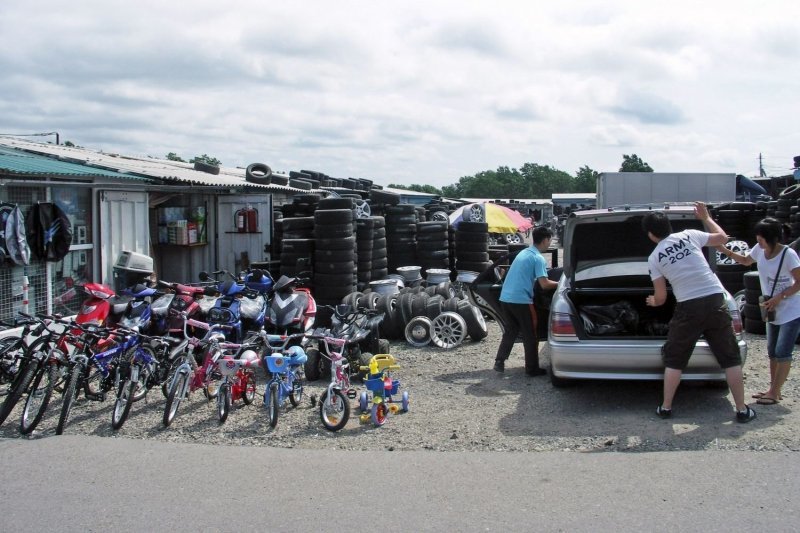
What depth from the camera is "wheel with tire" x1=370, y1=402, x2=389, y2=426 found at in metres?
6.57

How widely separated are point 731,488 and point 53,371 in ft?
19.6

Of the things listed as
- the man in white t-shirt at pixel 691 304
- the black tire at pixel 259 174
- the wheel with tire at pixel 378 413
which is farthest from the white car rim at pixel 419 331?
the black tire at pixel 259 174

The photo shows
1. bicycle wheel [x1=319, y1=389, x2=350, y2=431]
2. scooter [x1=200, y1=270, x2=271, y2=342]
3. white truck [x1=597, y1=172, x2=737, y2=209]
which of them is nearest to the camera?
bicycle wheel [x1=319, y1=389, x2=350, y2=431]

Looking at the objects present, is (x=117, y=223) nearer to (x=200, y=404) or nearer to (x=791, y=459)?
(x=200, y=404)

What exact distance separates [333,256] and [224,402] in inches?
233

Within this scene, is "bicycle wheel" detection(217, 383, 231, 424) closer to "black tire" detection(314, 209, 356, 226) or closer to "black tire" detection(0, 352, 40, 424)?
"black tire" detection(0, 352, 40, 424)

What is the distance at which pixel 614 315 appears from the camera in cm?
791

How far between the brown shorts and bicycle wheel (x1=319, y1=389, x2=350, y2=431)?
2.89 meters

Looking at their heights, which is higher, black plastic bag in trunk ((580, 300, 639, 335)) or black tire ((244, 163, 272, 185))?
black tire ((244, 163, 272, 185))

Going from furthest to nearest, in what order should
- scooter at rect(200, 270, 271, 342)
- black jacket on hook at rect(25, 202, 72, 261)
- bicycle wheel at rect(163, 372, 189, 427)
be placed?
black jacket on hook at rect(25, 202, 72, 261)
scooter at rect(200, 270, 271, 342)
bicycle wheel at rect(163, 372, 189, 427)

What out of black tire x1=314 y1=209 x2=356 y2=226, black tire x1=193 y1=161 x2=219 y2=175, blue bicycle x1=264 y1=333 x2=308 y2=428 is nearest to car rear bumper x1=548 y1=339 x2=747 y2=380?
blue bicycle x1=264 y1=333 x2=308 y2=428

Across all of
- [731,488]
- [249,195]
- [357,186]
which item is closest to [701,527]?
[731,488]

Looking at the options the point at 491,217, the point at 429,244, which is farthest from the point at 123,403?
the point at 491,217

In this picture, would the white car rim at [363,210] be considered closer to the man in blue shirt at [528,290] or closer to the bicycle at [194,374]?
the man in blue shirt at [528,290]
